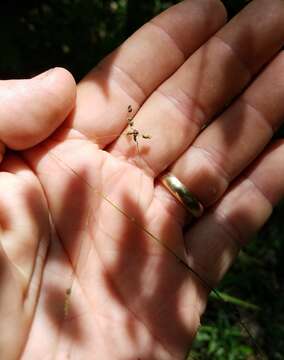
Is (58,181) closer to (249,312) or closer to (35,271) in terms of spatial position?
(35,271)

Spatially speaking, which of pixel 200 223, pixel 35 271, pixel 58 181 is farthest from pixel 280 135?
pixel 35 271

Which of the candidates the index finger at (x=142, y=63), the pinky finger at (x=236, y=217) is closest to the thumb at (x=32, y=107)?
the index finger at (x=142, y=63)

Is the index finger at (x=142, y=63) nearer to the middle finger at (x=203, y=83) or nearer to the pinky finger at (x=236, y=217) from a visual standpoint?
the middle finger at (x=203, y=83)

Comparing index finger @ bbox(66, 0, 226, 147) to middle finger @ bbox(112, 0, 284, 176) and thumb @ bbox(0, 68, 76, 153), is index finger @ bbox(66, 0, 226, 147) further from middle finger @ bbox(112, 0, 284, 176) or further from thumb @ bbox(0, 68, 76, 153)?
thumb @ bbox(0, 68, 76, 153)

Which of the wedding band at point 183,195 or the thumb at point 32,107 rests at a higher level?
the thumb at point 32,107

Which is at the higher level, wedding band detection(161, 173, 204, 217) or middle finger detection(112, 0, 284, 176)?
middle finger detection(112, 0, 284, 176)

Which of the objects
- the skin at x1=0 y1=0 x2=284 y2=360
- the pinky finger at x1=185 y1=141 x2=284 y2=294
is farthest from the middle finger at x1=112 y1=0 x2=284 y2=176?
the pinky finger at x1=185 y1=141 x2=284 y2=294

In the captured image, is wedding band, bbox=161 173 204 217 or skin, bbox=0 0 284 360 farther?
wedding band, bbox=161 173 204 217
